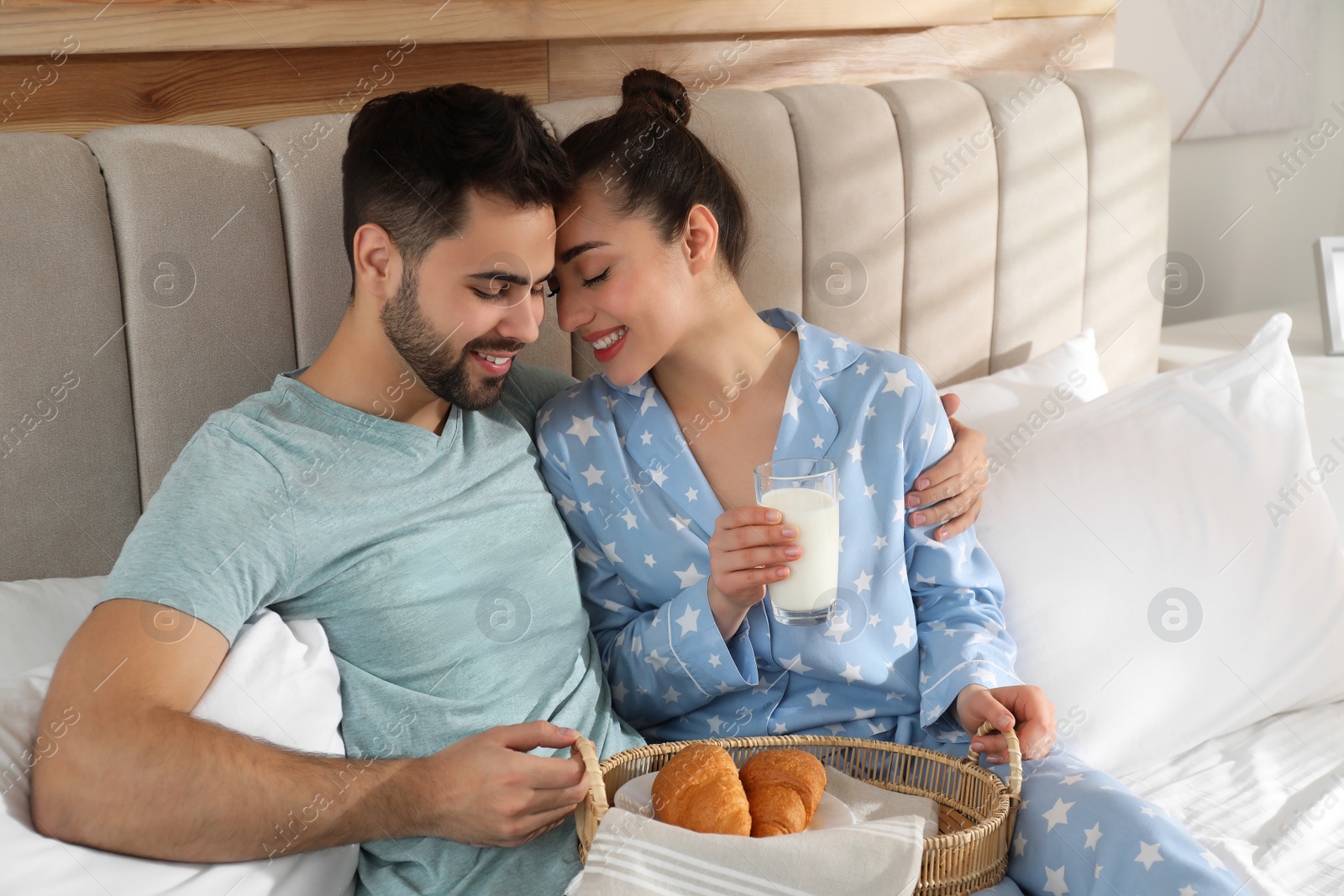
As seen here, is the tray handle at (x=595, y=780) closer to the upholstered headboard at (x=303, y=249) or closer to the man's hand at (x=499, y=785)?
the man's hand at (x=499, y=785)

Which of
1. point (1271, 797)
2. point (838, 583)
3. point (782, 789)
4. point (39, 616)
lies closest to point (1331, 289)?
point (1271, 797)

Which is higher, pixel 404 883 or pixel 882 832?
pixel 882 832

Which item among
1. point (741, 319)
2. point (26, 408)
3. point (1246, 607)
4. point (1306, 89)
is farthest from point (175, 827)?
→ point (1306, 89)

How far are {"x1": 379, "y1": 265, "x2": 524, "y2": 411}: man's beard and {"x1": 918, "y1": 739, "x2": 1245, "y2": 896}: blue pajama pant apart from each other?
0.79m

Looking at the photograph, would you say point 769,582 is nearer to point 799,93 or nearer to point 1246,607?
point 1246,607

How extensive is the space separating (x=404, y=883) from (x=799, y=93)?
1.35 meters

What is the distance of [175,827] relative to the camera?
993 mm

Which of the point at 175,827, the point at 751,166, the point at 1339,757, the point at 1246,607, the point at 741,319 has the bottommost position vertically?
the point at 1339,757

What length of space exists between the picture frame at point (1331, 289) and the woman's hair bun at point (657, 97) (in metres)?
1.74

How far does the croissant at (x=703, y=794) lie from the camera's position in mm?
1088

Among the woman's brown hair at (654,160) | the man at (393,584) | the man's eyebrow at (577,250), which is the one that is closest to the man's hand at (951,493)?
the man at (393,584)

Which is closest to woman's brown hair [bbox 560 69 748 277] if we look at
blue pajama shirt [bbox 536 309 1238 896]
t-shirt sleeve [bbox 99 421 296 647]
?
blue pajama shirt [bbox 536 309 1238 896]

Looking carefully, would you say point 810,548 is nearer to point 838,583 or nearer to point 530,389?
point 838,583

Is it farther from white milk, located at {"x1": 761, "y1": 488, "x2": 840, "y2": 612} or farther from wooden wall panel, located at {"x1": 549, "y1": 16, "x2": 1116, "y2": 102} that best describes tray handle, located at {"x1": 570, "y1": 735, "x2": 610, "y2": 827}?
wooden wall panel, located at {"x1": 549, "y1": 16, "x2": 1116, "y2": 102}
